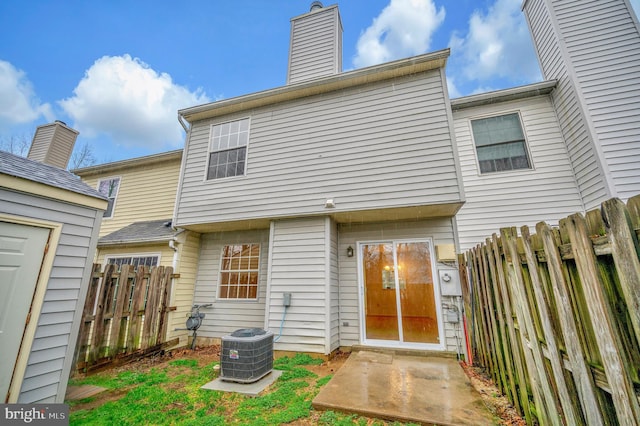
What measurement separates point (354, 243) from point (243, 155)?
3756mm

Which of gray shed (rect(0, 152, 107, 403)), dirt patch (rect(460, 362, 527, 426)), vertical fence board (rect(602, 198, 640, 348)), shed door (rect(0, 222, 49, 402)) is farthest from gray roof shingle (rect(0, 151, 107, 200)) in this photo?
dirt patch (rect(460, 362, 527, 426))

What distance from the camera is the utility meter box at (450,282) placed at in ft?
16.5

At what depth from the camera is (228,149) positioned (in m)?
6.79

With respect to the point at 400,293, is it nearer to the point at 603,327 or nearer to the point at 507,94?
the point at 603,327

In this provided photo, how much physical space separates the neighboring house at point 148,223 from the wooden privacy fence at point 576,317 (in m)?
6.91

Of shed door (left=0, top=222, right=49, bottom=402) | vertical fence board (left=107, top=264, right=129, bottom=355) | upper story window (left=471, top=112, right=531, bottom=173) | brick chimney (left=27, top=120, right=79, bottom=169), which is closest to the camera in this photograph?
shed door (left=0, top=222, right=49, bottom=402)

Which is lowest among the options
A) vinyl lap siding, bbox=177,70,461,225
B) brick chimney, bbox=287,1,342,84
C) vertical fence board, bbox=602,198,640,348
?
vertical fence board, bbox=602,198,640,348

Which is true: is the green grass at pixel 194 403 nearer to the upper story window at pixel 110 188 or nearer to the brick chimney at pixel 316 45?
the upper story window at pixel 110 188

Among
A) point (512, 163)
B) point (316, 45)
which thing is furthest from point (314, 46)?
point (512, 163)

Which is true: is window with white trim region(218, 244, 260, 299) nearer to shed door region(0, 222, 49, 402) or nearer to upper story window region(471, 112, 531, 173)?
shed door region(0, 222, 49, 402)

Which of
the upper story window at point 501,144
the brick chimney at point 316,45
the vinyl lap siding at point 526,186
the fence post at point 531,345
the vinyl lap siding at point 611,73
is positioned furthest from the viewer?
the brick chimney at point 316,45

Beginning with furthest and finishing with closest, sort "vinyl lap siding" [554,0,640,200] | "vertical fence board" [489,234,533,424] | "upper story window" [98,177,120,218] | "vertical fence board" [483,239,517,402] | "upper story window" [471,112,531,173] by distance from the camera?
"upper story window" [98,177,120,218] → "upper story window" [471,112,531,173] → "vinyl lap siding" [554,0,640,200] → "vertical fence board" [483,239,517,402] → "vertical fence board" [489,234,533,424]

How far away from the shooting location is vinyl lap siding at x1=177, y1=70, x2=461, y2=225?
5145mm

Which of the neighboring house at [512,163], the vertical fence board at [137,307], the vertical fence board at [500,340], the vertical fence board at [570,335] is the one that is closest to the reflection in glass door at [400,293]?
the neighboring house at [512,163]
